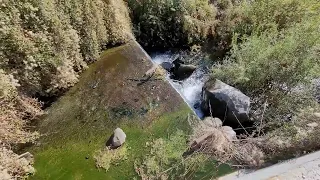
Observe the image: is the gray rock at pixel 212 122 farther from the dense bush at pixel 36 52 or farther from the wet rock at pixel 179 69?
the dense bush at pixel 36 52

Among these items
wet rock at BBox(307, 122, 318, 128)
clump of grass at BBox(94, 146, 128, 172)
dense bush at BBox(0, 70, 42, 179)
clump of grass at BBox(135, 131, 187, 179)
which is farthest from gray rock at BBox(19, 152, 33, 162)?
wet rock at BBox(307, 122, 318, 128)

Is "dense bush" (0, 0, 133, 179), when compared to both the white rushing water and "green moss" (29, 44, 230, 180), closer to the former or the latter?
"green moss" (29, 44, 230, 180)

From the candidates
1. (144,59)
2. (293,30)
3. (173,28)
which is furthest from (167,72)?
(293,30)

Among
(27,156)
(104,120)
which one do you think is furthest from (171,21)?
(27,156)

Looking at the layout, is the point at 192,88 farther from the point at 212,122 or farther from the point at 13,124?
the point at 13,124

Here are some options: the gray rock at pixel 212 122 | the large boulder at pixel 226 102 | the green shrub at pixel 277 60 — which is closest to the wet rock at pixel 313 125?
the green shrub at pixel 277 60

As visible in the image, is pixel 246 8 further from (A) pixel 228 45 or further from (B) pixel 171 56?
(B) pixel 171 56
